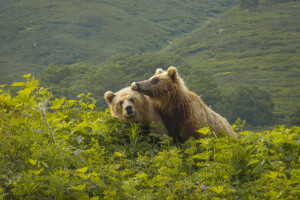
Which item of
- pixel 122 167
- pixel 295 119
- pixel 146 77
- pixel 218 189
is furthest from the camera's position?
pixel 146 77

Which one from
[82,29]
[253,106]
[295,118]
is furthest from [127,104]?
[82,29]

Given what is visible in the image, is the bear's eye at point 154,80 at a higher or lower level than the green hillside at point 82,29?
higher

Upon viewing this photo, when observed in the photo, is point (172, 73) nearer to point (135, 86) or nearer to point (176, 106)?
point (176, 106)

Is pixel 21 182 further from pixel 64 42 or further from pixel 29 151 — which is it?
pixel 64 42

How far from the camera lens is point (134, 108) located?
642cm

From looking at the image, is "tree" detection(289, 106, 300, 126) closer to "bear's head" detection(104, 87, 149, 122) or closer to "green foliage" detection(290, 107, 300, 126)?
"green foliage" detection(290, 107, 300, 126)

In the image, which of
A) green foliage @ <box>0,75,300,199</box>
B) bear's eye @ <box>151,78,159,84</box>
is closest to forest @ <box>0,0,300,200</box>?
green foliage @ <box>0,75,300,199</box>

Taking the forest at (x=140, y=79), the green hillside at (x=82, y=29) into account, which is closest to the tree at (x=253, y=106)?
the forest at (x=140, y=79)

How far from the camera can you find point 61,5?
155875mm

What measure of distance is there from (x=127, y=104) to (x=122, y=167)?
1838 millimetres

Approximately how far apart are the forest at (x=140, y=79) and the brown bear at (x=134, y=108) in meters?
0.25

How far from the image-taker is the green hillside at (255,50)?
335 ft

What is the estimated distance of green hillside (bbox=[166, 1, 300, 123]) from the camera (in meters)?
102

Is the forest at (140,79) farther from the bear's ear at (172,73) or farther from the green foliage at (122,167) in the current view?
the bear's ear at (172,73)
